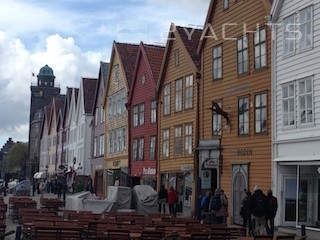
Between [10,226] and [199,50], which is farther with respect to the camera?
[199,50]

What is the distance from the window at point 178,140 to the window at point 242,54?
25.5ft

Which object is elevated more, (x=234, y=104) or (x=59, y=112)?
(x=59, y=112)

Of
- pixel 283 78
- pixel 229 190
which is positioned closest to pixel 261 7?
pixel 283 78

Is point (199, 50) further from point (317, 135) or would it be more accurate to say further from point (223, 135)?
point (317, 135)

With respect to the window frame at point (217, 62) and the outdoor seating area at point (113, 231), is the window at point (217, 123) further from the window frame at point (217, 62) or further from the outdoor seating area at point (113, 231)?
the outdoor seating area at point (113, 231)

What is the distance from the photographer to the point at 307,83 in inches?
915

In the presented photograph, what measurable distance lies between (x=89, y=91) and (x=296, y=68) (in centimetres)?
4113

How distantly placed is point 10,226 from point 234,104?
11.4 meters

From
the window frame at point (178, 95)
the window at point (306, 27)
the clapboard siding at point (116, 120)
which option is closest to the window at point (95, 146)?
the clapboard siding at point (116, 120)

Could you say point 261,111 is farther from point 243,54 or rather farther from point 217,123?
point 217,123

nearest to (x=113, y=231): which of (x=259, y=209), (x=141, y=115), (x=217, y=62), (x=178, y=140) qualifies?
(x=259, y=209)

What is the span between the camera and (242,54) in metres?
28.2

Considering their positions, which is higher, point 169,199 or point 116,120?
point 116,120

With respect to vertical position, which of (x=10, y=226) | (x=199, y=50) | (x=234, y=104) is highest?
(x=199, y=50)
